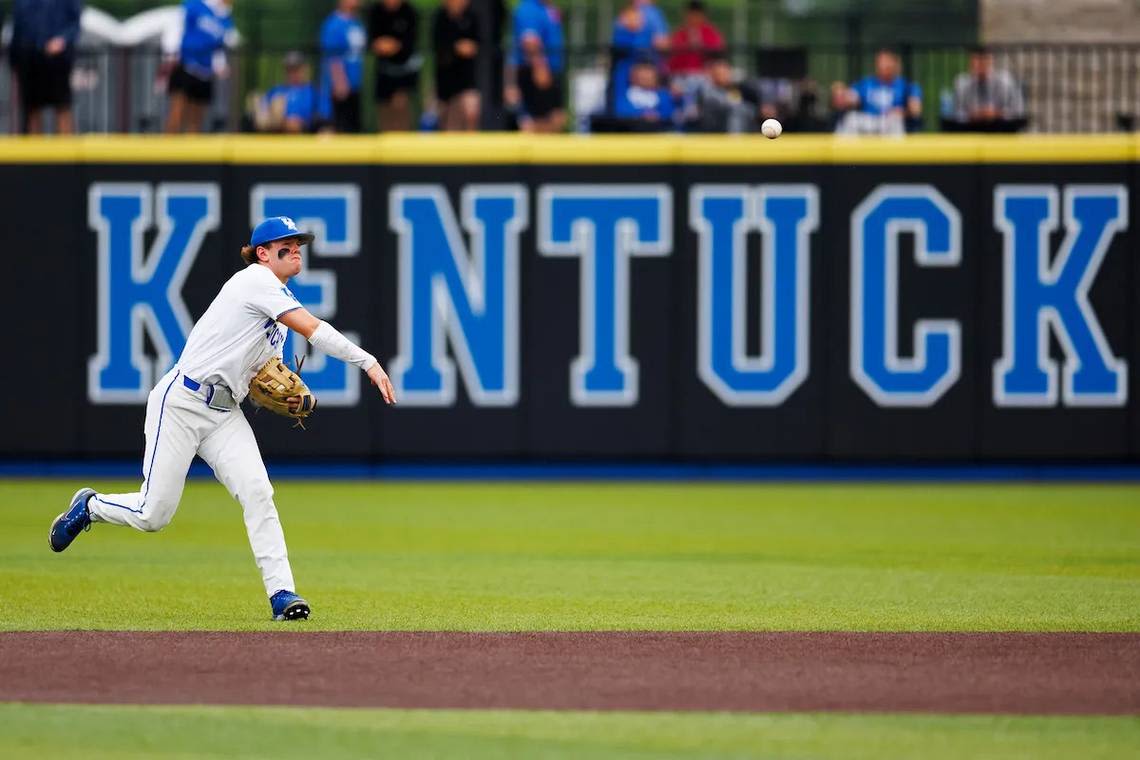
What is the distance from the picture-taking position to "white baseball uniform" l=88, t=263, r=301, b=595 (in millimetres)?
9922

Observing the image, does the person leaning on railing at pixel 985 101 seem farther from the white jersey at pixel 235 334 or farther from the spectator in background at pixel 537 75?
the white jersey at pixel 235 334

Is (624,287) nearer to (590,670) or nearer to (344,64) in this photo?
(344,64)

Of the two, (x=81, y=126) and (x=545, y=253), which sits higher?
(x=81, y=126)

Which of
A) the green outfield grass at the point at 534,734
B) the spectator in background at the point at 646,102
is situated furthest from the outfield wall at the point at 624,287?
the green outfield grass at the point at 534,734

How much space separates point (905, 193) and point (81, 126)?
30.5ft

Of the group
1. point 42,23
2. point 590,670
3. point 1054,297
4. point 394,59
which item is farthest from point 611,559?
point 42,23

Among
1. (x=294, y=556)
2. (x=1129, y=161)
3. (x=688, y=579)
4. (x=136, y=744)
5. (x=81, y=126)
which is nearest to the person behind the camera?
(x=136, y=744)

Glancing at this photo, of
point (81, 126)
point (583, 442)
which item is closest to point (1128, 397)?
point (583, 442)

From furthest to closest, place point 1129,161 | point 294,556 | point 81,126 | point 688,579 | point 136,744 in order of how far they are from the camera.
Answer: point 81,126 → point 1129,161 → point 294,556 → point 688,579 → point 136,744

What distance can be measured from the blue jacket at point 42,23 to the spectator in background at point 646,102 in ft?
18.5

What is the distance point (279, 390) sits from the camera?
10125 mm

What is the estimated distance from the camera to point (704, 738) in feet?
22.9

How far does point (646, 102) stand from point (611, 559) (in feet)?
26.4

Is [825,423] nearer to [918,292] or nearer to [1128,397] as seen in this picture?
[918,292]
